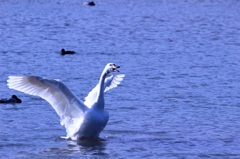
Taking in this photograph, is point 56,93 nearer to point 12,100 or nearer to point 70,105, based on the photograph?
point 70,105

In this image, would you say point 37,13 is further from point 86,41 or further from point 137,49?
point 137,49

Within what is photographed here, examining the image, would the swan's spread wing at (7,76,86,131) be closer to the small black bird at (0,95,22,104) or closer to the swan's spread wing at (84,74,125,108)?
the swan's spread wing at (84,74,125,108)

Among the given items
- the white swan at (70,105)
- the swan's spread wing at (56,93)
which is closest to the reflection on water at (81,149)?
the white swan at (70,105)

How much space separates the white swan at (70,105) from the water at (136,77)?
0.26 metres

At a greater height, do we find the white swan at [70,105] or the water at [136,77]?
the white swan at [70,105]

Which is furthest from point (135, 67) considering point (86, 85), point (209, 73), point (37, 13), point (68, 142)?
point (37, 13)

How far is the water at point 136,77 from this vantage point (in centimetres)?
1378

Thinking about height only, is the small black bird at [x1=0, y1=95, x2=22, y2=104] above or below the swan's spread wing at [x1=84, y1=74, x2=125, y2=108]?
below

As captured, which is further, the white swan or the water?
the water

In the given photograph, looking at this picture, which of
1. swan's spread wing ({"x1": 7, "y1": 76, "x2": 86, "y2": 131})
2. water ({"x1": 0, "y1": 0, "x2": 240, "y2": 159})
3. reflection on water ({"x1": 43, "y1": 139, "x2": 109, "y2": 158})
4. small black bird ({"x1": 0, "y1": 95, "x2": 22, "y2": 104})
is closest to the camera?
reflection on water ({"x1": 43, "y1": 139, "x2": 109, "y2": 158})

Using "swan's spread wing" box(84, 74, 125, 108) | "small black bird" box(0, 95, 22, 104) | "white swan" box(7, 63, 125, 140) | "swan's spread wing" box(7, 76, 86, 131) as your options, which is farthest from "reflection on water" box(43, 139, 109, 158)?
"small black bird" box(0, 95, 22, 104)

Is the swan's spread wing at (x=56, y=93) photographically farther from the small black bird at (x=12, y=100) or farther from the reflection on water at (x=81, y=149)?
the small black bird at (x=12, y=100)

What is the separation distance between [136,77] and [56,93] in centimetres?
754

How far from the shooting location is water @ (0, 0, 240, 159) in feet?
45.2
